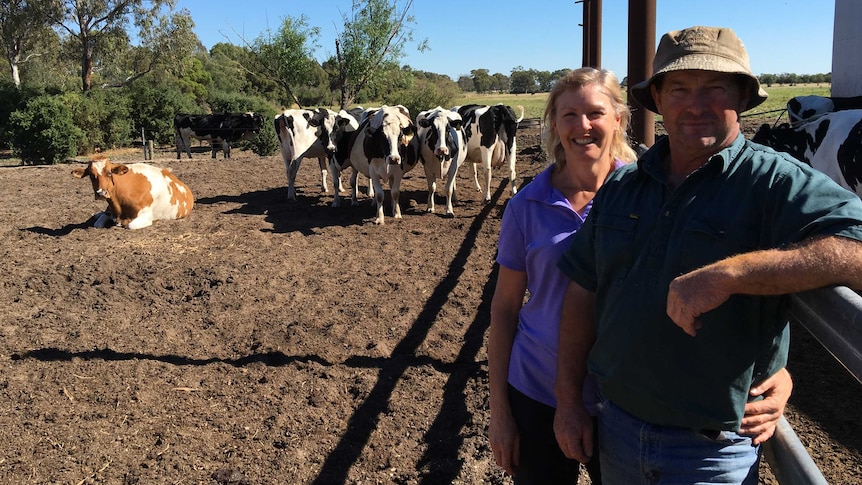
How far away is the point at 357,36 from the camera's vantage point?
83.0 ft

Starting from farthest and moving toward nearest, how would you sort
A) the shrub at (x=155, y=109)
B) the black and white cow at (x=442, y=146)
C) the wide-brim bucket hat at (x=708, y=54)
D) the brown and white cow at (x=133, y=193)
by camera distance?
the shrub at (x=155, y=109) < the black and white cow at (x=442, y=146) < the brown and white cow at (x=133, y=193) < the wide-brim bucket hat at (x=708, y=54)

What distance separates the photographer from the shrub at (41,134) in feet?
69.9

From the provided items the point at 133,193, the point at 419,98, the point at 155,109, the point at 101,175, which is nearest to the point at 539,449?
the point at 133,193

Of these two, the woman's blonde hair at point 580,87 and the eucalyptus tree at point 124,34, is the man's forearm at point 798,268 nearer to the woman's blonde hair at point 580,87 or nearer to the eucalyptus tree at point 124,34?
the woman's blonde hair at point 580,87

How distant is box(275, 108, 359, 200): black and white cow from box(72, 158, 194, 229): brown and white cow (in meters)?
2.49

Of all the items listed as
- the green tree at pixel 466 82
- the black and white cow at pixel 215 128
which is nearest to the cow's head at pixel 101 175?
the black and white cow at pixel 215 128

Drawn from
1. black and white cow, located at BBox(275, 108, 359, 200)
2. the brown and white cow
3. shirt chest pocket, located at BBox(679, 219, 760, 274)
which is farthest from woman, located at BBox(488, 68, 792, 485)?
black and white cow, located at BBox(275, 108, 359, 200)

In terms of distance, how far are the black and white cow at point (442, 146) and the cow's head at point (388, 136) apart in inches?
13.9

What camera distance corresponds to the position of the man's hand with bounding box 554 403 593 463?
1.88 metres

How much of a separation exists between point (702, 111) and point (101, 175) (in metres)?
9.64

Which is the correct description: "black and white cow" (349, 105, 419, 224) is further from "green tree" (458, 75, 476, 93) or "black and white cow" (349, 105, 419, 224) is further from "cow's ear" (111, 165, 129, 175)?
"green tree" (458, 75, 476, 93)

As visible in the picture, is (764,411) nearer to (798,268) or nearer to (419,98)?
(798,268)

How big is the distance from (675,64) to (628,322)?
0.69 metres

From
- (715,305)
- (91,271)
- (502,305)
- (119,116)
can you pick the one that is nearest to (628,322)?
(715,305)
